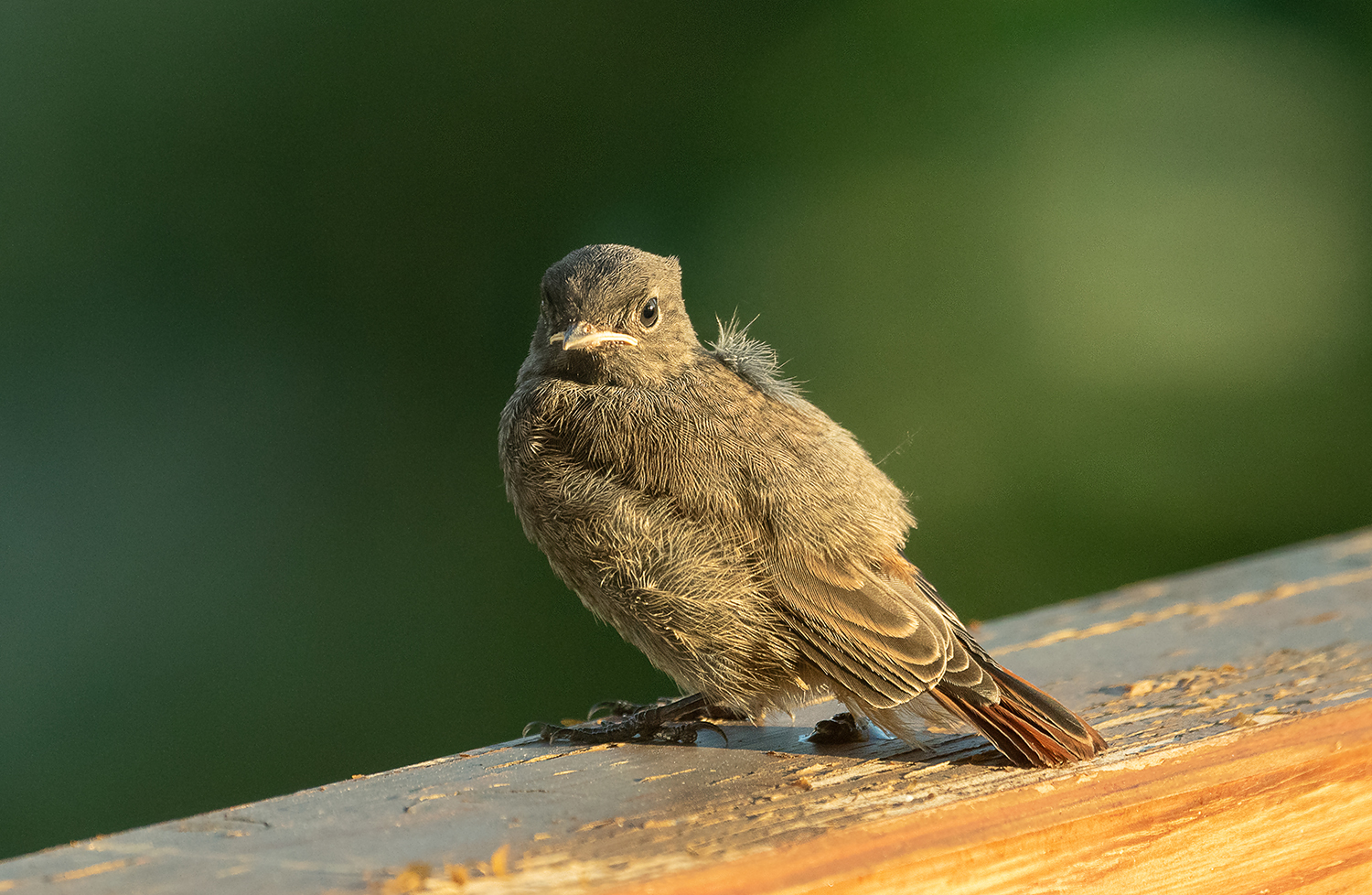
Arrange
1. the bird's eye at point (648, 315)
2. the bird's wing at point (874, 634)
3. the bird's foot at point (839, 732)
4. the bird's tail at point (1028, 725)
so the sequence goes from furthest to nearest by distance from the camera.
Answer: the bird's eye at point (648, 315) < the bird's foot at point (839, 732) < the bird's wing at point (874, 634) < the bird's tail at point (1028, 725)

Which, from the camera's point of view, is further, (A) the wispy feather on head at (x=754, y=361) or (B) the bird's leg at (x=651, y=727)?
(A) the wispy feather on head at (x=754, y=361)

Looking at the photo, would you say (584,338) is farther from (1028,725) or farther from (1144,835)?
(1144,835)

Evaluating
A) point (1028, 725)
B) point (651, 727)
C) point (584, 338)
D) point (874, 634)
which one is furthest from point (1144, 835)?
→ point (584, 338)

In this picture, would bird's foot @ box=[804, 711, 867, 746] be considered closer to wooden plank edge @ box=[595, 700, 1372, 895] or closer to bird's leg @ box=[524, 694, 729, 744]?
bird's leg @ box=[524, 694, 729, 744]

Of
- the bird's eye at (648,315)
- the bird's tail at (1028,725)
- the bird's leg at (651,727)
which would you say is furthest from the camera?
the bird's eye at (648,315)

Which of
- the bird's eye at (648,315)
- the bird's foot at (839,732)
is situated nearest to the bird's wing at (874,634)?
the bird's foot at (839,732)

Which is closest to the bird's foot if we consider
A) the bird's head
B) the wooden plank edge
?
the wooden plank edge

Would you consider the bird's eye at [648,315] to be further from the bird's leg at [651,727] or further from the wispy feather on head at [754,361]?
the bird's leg at [651,727]
